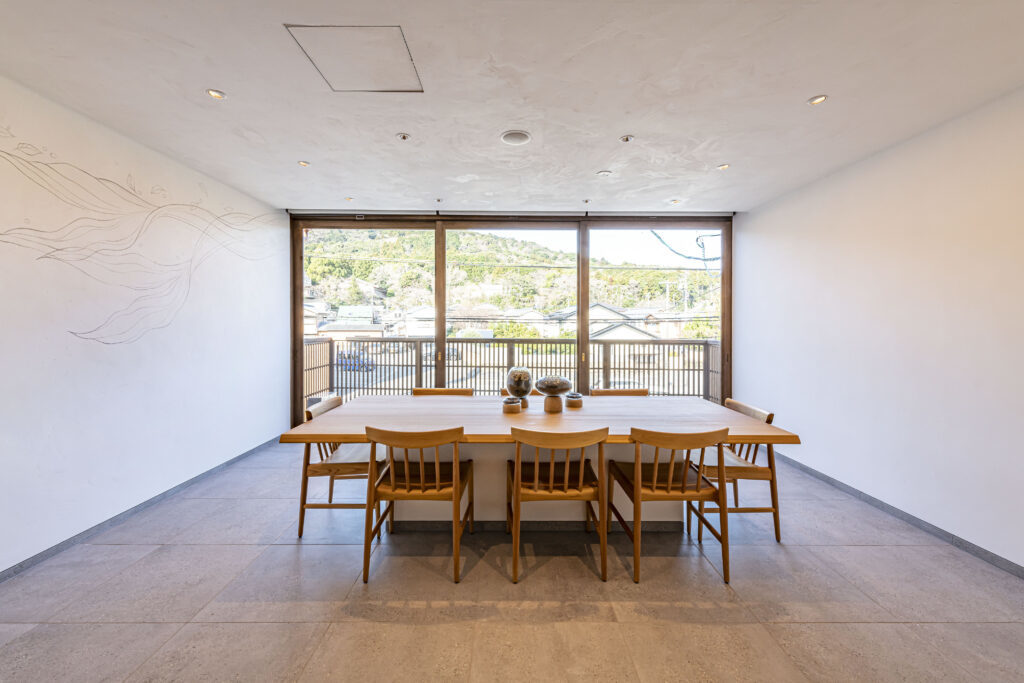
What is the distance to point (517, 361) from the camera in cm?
500

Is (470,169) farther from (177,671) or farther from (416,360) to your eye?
(177,671)

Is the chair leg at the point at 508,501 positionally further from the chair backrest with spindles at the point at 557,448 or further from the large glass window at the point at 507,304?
the large glass window at the point at 507,304

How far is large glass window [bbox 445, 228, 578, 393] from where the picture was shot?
4.80 metres

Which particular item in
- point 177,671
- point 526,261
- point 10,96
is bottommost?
point 177,671

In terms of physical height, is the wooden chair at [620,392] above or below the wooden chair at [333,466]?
above

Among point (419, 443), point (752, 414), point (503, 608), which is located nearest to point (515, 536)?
point (503, 608)

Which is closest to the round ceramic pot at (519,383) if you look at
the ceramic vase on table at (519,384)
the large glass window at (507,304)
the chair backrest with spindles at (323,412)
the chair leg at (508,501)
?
the ceramic vase on table at (519,384)

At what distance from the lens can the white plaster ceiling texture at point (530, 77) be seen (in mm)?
1631

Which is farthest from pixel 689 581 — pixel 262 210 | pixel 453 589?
pixel 262 210

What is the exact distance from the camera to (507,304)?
4.95 meters

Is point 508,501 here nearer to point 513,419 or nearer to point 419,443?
point 513,419

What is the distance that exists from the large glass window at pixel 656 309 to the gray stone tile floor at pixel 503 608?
2.43m

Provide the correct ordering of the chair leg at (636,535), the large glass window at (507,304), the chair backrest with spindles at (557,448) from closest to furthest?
1. the chair backrest with spindles at (557,448)
2. the chair leg at (636,535)
3. the large glass window at (507,304)

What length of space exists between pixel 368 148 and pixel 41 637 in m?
3.17
